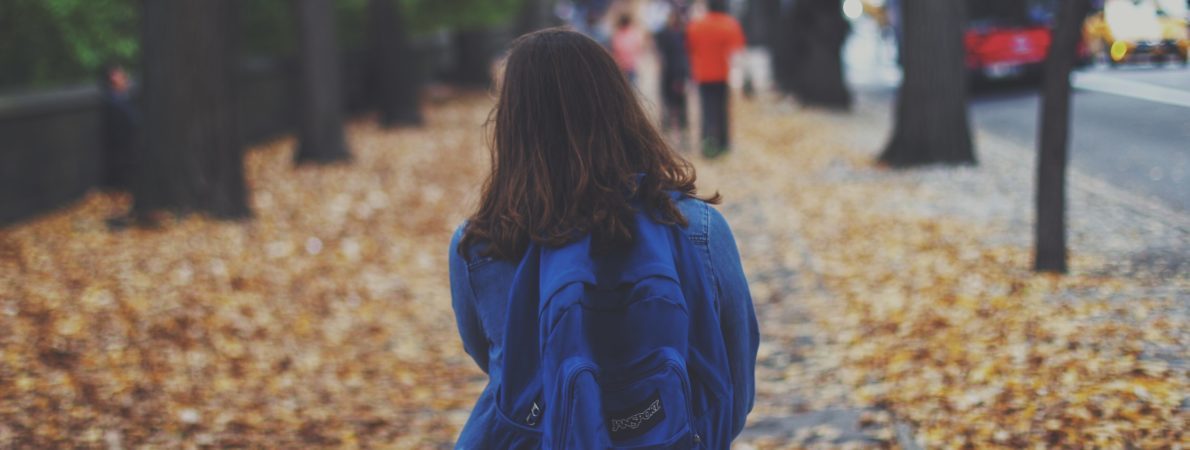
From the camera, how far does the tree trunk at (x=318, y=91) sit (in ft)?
58.7

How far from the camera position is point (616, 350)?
90.0 inches

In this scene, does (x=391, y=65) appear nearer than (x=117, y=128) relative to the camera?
No

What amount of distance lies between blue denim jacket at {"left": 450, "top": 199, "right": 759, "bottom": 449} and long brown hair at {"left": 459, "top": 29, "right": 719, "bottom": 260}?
0.05 meters

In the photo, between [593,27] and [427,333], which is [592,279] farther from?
[593,27]

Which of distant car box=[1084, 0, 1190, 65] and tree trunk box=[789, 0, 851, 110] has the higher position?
distant car box=[1084, 0, 1190, 65]

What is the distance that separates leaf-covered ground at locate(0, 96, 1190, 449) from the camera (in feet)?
19.3

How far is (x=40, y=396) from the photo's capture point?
651 centimetres

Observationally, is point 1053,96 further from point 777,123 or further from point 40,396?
point 777,123

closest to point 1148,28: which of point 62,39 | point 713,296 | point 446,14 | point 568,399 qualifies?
point 713,296

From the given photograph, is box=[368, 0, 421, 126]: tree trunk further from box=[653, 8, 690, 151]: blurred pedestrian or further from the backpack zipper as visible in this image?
the backpack zipper

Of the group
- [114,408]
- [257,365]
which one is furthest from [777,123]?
[114,408]

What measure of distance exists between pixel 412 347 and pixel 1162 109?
29.8ft

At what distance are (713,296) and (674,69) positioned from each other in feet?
56.5

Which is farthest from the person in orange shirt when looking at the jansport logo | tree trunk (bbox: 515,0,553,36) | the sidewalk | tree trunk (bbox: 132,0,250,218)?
tree trunk (bbox: 515,0,553,36)
